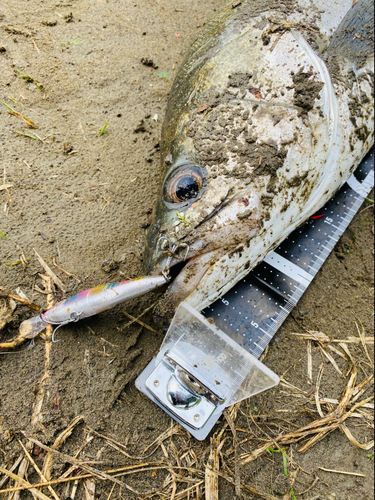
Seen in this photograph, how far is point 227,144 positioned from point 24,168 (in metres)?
1.42

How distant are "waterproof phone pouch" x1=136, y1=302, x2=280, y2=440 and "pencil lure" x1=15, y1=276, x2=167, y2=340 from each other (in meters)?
0.26

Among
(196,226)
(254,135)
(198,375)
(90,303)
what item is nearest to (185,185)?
(196,226)

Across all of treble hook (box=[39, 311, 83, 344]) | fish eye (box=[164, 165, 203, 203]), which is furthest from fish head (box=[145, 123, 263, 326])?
treble hook (box=[39, 311, 83, 344])

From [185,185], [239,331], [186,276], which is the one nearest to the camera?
[186,276]

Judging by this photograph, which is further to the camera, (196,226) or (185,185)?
(185,185)

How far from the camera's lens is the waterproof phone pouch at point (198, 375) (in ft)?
6.63

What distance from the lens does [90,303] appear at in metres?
1.93

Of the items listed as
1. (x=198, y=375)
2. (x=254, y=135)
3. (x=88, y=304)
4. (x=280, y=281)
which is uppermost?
(x=254, y=135)

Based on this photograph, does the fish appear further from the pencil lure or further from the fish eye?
the pencil lure

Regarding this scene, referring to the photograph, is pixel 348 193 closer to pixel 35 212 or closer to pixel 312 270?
pixel 312 270

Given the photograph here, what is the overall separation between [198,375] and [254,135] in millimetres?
1454

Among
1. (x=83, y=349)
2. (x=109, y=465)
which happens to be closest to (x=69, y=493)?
(x=109, y=465)

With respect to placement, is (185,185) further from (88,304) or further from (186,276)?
(88,304)

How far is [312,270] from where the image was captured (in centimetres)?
265
